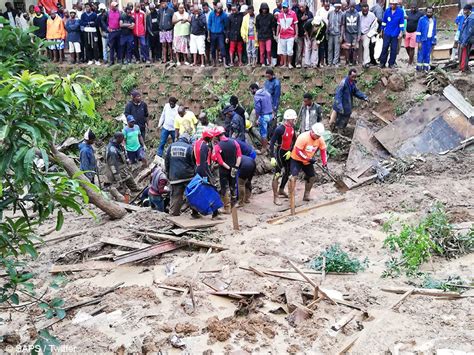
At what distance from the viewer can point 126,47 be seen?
61.0ft

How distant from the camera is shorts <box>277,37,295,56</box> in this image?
15496 mm

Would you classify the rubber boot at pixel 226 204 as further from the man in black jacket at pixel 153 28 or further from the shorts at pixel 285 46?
the man in black jacket at pixel 153 28

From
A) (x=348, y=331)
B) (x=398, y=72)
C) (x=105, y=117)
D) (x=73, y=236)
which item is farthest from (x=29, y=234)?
(x=105, y=117)

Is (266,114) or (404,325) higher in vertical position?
(266,114)

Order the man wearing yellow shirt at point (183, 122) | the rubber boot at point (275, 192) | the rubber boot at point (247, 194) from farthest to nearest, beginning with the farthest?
the man wearing yellow shirt at point (183, 122) → the rubber boot at point (247, 194) → the rubber boot at point (275, 192)

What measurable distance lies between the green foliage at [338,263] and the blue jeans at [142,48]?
1179 cm

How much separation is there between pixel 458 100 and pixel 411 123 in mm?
1176

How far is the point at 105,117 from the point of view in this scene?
19.0 meters

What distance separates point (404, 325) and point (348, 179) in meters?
5.81

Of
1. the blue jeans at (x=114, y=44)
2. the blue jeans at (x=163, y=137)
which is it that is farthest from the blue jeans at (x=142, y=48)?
the blue jeans at (x=163, y=137)

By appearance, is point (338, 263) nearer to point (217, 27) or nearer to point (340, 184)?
point (340, 184)

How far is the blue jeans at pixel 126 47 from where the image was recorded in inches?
704

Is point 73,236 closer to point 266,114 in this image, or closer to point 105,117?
point 266,114

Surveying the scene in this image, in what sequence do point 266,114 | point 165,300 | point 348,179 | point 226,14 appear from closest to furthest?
→ point 165,300 < point 348,179 < point 266,114 < point 226,14
